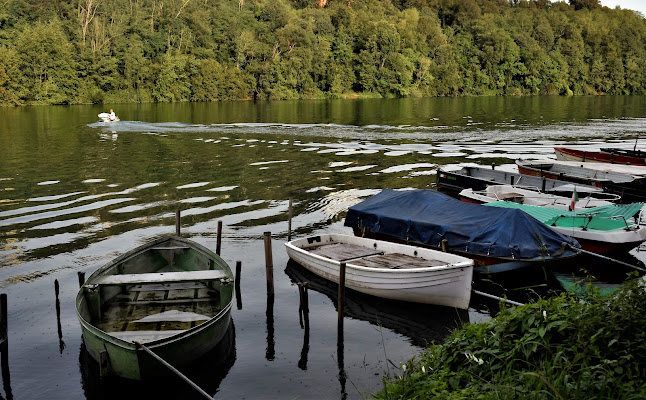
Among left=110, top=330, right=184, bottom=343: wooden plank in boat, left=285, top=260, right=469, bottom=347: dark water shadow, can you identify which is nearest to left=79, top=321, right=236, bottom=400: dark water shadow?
left=110, top=330, right=184, bottom=343: wooden plank in boat

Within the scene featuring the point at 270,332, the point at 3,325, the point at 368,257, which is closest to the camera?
the point at 3,325

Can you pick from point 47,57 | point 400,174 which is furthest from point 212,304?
point 47,57

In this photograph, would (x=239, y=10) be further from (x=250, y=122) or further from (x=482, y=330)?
(x=482, y=330)

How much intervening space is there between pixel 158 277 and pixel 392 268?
7205mm

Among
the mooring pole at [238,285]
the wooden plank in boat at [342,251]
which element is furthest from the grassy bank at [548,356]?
the wooden plank in boat at [342,251]

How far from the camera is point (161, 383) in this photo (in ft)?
47.4

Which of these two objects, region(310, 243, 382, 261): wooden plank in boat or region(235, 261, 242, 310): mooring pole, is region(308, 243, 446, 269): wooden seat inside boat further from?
region(235, 261, 242, 310): mooring pole

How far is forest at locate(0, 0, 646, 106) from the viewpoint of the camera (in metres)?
123

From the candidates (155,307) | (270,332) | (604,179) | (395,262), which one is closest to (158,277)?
(155,307)

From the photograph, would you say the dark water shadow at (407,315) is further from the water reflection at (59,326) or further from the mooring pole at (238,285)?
the water reflection at (59,326)

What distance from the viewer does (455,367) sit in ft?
35.2

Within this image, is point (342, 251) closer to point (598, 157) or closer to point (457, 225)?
point (457, 225)

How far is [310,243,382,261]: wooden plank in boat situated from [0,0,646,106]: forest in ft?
352

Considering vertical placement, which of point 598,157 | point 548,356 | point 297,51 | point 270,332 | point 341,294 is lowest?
point 270,332
